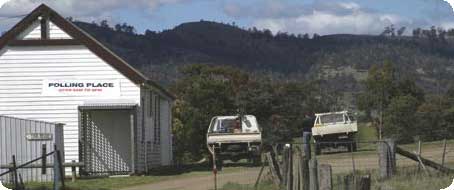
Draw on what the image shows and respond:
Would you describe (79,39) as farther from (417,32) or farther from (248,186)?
(417,32)

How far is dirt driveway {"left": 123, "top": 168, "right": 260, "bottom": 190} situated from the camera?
2377 cm

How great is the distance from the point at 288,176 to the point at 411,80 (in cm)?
6769

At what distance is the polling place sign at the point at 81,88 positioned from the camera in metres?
31.6

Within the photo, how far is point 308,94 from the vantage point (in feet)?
269

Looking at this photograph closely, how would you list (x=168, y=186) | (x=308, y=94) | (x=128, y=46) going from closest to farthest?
(x=168, y=186), (x=308, y=94), (x=128, y=46)

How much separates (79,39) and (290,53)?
14167cm

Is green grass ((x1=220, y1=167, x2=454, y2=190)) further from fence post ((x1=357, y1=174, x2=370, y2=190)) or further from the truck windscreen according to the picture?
the truck windscreen

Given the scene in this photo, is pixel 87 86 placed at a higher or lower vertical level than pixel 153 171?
higher

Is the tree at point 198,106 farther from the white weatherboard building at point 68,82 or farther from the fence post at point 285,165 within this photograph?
the fence post at point 285,165

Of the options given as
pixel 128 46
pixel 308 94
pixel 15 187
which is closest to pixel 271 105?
pixel 308 94

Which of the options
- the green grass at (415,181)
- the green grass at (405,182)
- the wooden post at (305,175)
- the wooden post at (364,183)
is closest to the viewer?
the wooden post at (364,183)

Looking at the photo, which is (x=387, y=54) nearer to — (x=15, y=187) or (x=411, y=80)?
(x=411, y=80)

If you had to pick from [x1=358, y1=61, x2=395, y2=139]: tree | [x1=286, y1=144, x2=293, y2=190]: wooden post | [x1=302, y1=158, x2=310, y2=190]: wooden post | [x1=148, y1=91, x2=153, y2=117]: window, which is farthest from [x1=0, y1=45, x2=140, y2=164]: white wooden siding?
[x1=358, y1=61, x2=395, y2=139]: tree

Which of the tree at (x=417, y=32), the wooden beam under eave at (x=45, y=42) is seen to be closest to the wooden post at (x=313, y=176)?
the wooden beam under eave at (x=45, y=42)
